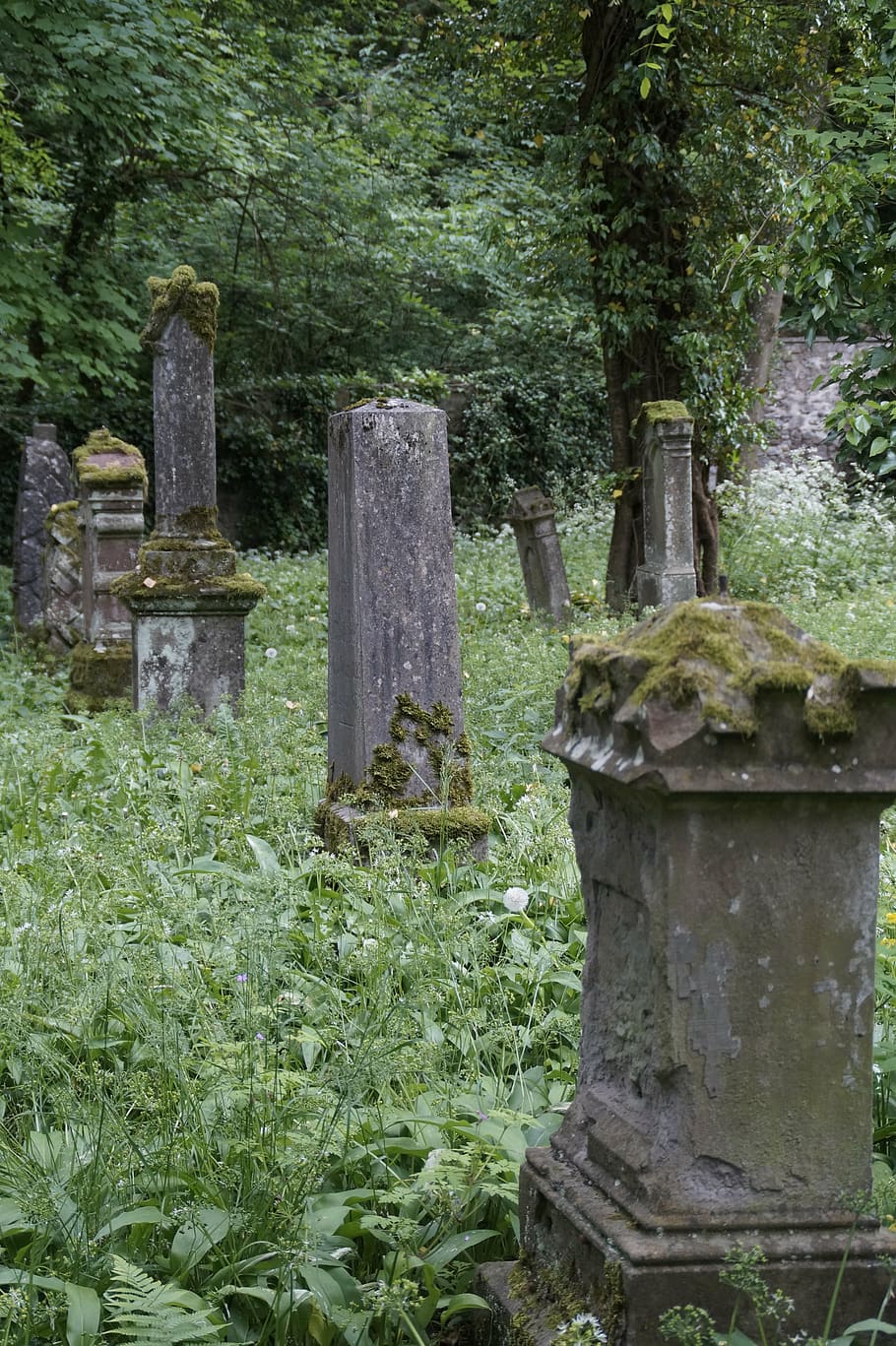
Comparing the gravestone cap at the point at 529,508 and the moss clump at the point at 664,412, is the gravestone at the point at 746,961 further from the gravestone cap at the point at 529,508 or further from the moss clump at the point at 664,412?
the gravestone cap at the point at 529,508

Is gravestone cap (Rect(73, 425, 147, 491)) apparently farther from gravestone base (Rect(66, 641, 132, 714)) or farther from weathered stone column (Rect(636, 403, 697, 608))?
weathered stone column (Rect(636, 403, 697, 608))

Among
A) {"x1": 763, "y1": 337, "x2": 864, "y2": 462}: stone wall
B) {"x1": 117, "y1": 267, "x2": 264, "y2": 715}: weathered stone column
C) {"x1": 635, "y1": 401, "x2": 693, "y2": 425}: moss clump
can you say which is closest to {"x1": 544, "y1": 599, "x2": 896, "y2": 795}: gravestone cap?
{"x1": 117, "y1": 267, "x2": 264, "y2": 715}: weathered stone column

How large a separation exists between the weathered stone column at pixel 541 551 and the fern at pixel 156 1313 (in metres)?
8.81

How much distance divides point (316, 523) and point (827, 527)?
864 cm

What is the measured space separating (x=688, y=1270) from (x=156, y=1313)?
Result: 885 millimetres

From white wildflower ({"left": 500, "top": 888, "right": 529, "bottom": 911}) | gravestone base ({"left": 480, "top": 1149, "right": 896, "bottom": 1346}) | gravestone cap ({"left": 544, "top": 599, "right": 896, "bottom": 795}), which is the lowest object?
gravestone base ({"left": 480, "top": 1149, "right": 896, "bottom": 1346})

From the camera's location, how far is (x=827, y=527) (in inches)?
573

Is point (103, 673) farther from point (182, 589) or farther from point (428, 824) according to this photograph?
point (428, 824)

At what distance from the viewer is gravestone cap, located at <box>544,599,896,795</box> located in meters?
1.84

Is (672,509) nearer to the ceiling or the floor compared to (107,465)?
nearer to the floor

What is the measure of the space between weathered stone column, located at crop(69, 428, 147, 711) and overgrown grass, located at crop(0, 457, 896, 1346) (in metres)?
4.22

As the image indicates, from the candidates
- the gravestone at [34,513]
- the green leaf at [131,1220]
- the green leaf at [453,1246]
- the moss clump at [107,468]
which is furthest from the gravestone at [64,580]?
the green leaf at [453,1246]

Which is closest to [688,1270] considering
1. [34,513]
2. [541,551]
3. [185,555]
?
[185,555]

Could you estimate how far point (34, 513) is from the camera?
12703mm
